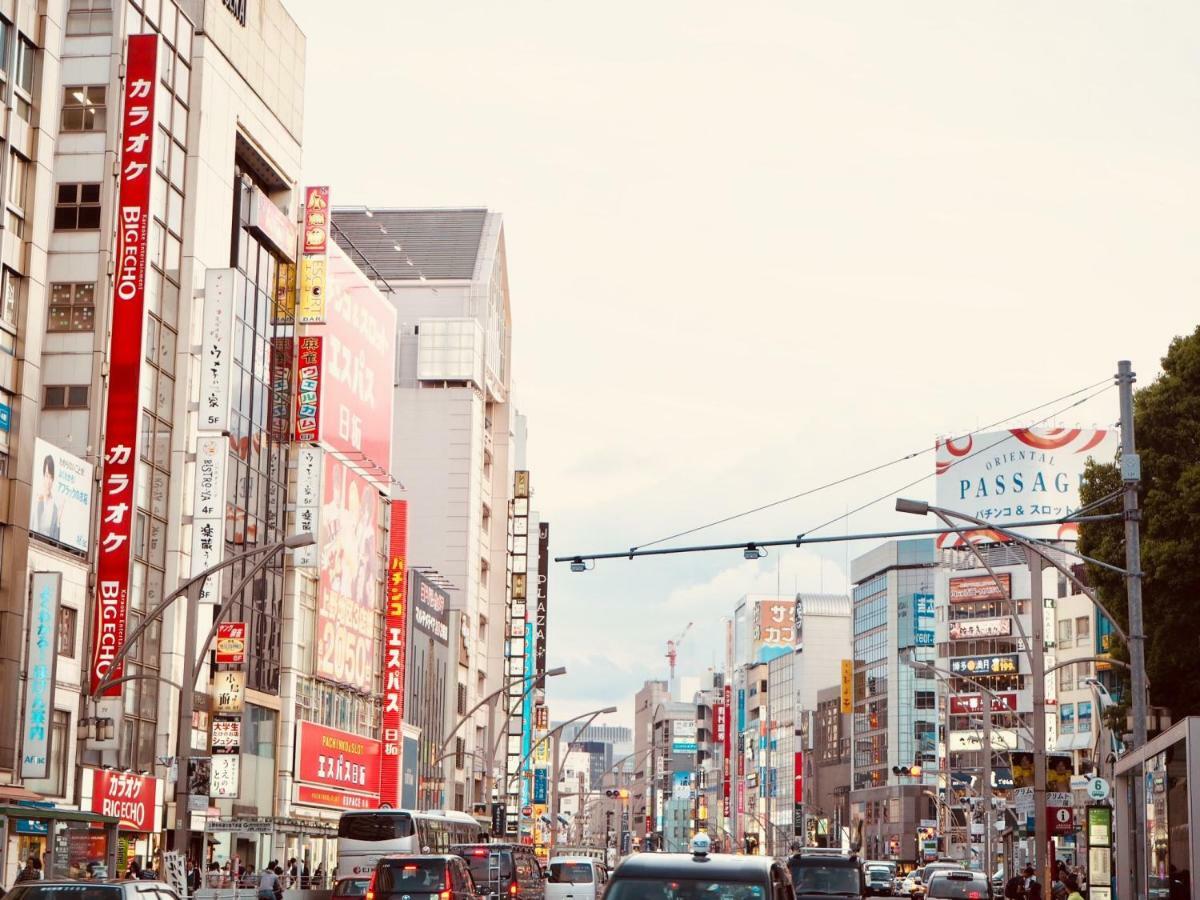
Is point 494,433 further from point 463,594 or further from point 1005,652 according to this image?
point 1005,652

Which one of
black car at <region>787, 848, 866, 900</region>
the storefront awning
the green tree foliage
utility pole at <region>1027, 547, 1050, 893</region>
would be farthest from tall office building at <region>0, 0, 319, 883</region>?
the green tree foliage

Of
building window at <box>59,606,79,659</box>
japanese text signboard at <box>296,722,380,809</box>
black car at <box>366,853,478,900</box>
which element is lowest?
black car at <box>366,853,478,900</box>

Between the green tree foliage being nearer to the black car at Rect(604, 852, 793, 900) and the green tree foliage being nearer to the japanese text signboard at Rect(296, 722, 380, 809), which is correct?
the black car at Rect(604, 852, 793, 900)

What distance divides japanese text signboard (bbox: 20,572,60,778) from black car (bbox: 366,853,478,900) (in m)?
17.9

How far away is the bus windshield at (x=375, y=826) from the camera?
181 feet

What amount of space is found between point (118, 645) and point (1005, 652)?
120 m

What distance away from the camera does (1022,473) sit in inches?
5728

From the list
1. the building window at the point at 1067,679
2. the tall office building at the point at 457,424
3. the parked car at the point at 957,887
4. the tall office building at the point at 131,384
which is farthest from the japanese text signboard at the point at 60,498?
the building window at the point at 1067,679

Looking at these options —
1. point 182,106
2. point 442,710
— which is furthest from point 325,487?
point 442,710

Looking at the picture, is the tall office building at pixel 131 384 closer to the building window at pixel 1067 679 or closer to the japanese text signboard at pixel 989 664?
the building window at pixel 1067 679

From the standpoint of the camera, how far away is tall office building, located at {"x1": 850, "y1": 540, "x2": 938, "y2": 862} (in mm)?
176750

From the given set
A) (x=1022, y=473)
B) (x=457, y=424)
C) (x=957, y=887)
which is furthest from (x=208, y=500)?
(x=1022, y=473)

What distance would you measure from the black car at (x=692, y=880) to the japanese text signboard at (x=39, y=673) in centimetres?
3642

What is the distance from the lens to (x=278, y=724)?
260 ft
